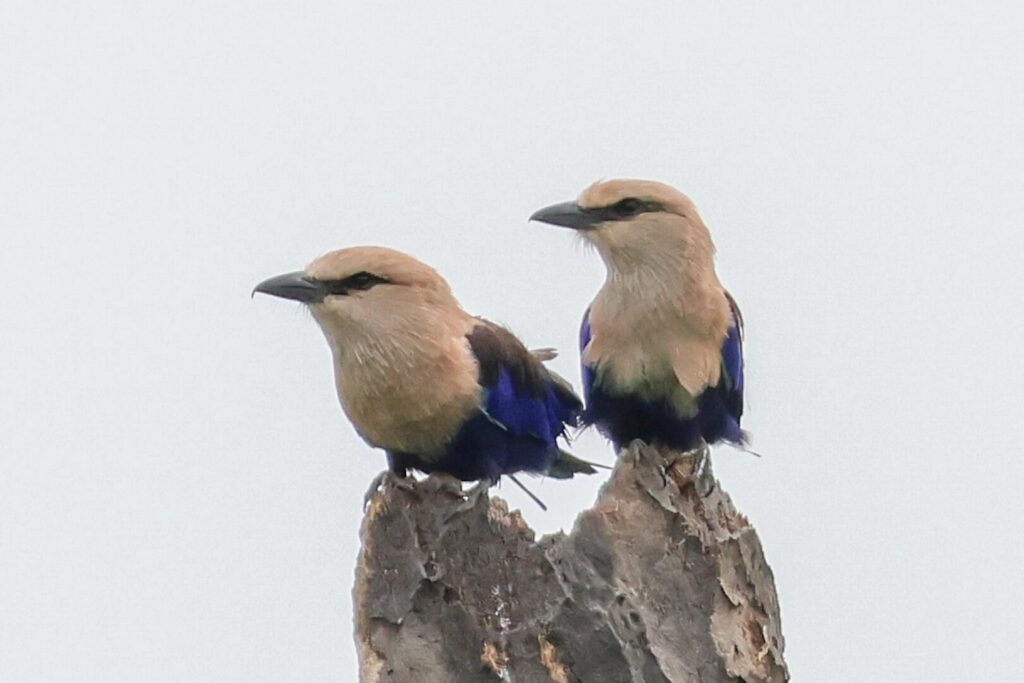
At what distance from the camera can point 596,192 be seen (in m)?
5.74

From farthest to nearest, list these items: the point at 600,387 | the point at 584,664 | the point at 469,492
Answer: the point at 600,387, the point at 469,492, the point at 584,664

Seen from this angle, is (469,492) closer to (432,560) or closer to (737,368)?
(432,560)

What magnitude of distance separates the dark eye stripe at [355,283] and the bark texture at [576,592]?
655mm

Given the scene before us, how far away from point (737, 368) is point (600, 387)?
479 millimetres

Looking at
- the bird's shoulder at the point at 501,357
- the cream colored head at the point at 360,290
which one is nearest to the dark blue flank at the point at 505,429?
the bird's shoulder at the point at 501,357

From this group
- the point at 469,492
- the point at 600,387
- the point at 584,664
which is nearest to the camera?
the point at 584,664

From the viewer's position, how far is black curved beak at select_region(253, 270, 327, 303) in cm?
545

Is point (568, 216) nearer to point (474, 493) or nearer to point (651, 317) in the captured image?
point (651, 317)

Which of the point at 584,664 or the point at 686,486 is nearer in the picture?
the point at 584,664

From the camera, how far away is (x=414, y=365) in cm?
557

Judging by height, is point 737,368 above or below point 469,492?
above

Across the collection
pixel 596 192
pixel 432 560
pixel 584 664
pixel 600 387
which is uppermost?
pixel 596 192

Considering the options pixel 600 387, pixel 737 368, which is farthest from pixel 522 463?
pixel 737 368

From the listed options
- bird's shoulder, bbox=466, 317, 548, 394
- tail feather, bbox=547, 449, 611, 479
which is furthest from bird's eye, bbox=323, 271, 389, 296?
tail feather, bbox=547, 449, 611, 479
